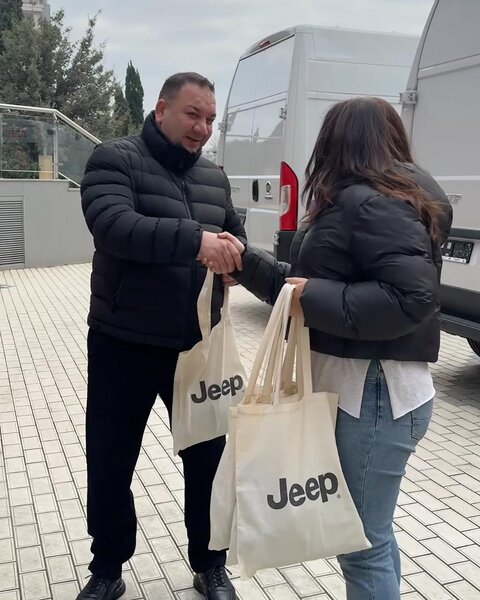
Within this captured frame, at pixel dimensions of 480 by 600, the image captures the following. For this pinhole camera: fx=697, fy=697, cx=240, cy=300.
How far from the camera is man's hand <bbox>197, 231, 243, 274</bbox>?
2.13 metres

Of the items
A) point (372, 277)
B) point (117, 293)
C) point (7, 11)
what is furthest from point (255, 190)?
point (7, 11)

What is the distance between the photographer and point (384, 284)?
5.66ft

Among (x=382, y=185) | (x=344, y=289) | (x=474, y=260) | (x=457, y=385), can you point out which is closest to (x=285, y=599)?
(x=344, y=289)

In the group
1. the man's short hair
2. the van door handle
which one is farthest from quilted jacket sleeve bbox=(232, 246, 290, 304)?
the van door handle

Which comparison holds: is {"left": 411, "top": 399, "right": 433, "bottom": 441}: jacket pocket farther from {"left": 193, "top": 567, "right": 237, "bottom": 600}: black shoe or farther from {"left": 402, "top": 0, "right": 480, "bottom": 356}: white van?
{"left": 402, "top": 0, "right": 480, "bottom": 356}: white van

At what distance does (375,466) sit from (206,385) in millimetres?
690

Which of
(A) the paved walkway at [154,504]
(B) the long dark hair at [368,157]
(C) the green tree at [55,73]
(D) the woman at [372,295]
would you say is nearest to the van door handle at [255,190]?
(A) the paved walkway at [154,504]

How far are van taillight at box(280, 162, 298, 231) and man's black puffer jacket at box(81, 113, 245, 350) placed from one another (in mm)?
3920

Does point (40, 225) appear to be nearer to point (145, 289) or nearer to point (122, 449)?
point (122, 449)

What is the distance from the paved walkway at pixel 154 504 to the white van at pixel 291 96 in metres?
1.65

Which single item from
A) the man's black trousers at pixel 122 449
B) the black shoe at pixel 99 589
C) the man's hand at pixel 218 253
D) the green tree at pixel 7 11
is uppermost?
the green tree at pixel 7 11

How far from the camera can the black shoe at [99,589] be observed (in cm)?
252

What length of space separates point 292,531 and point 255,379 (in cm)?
41

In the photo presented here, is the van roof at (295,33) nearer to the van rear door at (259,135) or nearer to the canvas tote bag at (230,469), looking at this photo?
the van rear door at (259,135)
